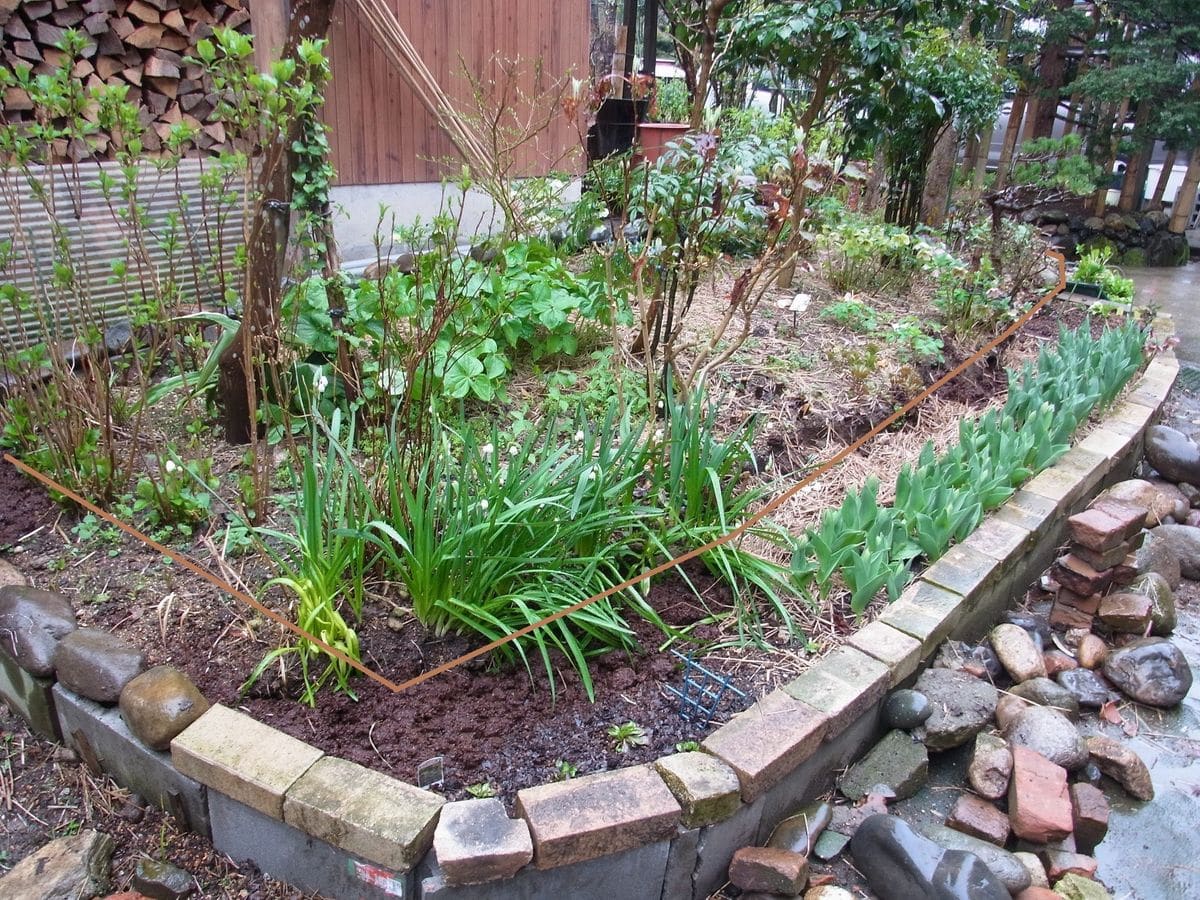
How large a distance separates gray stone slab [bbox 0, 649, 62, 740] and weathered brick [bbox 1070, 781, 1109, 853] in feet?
7.68

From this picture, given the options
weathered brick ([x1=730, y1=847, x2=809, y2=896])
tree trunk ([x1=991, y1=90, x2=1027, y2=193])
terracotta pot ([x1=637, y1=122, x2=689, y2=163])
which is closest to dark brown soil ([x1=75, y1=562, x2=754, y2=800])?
weathered brick ([x1=730, y1=847, x2=809, y2=896])

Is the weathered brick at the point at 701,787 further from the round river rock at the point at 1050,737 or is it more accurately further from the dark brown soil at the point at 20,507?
the dark brown soil at the point at 20,507

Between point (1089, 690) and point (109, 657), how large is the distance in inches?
100.0

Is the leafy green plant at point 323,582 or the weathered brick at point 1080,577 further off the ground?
the leafy green plant at point 323,582

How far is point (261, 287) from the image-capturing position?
2797 millimetres

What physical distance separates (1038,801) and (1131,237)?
9.04 meters

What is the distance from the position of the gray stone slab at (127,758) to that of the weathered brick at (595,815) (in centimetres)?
71

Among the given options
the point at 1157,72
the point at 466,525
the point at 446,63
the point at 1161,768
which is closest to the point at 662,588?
the point at 466,525

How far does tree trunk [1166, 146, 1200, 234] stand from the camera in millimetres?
9047

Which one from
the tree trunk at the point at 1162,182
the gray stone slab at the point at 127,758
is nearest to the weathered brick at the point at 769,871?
the gray stone slab at the point at 127,758

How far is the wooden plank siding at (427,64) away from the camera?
16.3ft

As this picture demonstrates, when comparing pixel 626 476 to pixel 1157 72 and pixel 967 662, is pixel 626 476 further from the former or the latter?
pixel 1157 72

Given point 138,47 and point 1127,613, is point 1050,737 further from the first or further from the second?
point 138,47

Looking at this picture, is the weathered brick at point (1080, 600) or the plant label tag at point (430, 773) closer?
the plant label tag at point (430, 773)
